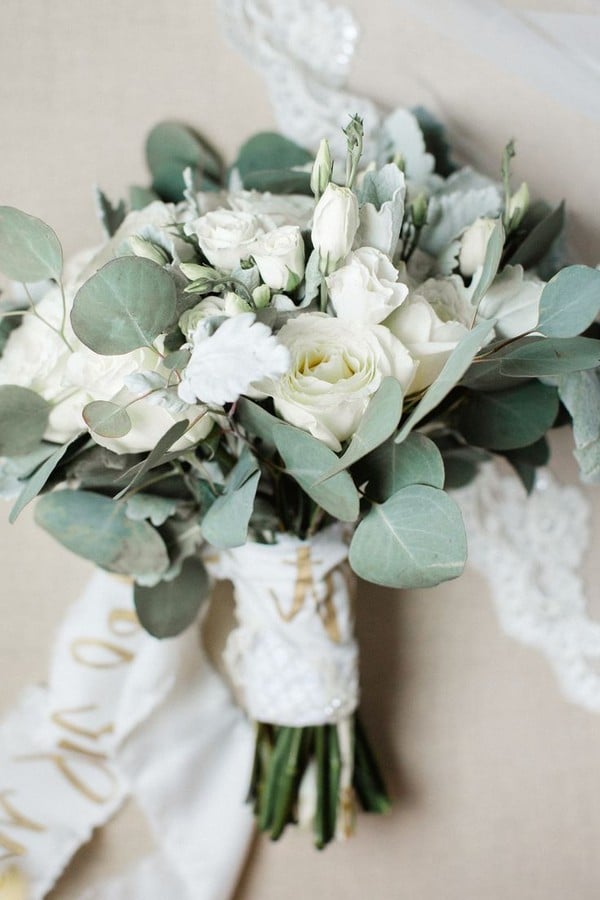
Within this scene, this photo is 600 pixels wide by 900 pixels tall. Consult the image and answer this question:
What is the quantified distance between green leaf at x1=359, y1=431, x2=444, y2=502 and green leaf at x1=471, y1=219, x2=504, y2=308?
12 centimetres

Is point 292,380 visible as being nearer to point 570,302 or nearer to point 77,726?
point 570,302

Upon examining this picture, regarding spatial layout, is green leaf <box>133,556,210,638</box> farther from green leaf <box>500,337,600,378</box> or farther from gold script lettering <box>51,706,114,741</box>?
green leaf <box>500,337,600,378</box>

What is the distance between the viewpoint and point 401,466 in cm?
64

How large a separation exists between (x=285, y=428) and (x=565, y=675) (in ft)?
1.98

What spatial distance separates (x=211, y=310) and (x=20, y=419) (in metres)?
0.19

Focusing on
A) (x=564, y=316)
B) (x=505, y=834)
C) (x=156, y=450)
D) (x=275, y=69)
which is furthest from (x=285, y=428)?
(x=505, y=834)

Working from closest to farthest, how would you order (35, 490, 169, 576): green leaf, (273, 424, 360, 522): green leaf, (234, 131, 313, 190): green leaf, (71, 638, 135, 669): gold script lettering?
(273, 424, 360, 522): green leaf < (35, 490, 169, 576): green leaf < (234, 131, 313, 190): green leaf < (71, 638, 135, 669): gold script lettering

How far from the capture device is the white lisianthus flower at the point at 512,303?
65 centimetres

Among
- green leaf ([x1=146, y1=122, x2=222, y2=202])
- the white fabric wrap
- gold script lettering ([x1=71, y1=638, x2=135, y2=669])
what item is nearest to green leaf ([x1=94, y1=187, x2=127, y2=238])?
green leaf ([x1=146, y1=122, x2=222, y2=202])

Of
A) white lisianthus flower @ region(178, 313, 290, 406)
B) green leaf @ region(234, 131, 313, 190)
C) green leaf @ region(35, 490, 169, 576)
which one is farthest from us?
green leaf @ region(234, 131, 313, 190)

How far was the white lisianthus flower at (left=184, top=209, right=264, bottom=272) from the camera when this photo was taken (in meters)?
0.60

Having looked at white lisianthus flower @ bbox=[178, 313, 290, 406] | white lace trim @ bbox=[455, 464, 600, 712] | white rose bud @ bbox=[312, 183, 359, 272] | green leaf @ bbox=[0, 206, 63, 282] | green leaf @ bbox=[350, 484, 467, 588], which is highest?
white rose bud @ bbox=[312, 183, 359, 272]

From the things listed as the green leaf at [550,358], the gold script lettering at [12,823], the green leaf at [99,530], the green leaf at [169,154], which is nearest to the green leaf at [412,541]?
the green leaf at [550,358]

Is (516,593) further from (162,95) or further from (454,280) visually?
(162,95)
